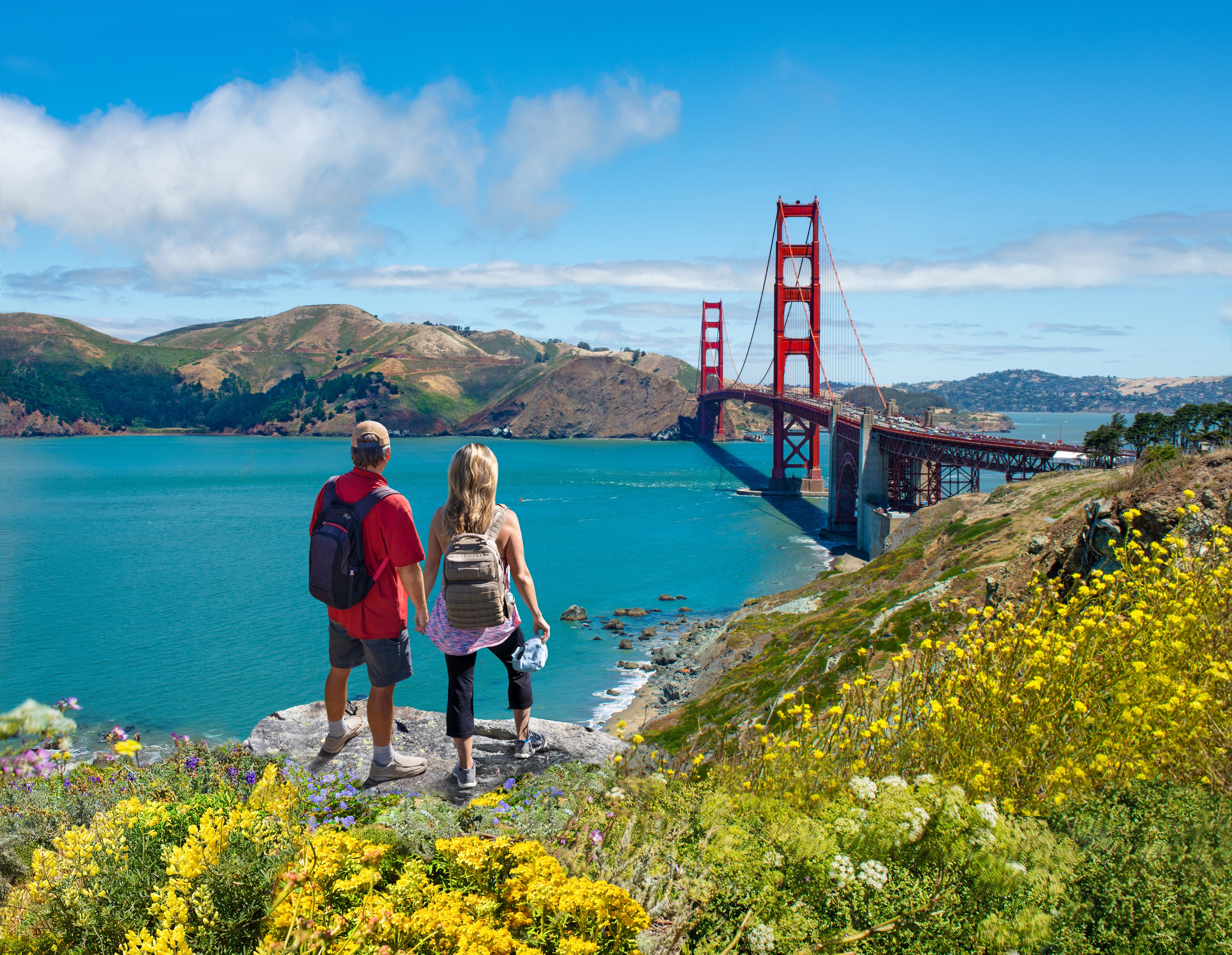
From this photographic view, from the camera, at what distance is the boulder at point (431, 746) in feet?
15.8

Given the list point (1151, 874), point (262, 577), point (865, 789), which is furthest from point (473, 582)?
point (262, 577)

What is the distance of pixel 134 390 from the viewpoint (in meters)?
181

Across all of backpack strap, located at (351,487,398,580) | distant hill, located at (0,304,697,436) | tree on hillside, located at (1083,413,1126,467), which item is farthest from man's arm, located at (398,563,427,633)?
distant hill, located at (0,304,697,436)

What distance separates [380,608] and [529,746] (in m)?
1.43

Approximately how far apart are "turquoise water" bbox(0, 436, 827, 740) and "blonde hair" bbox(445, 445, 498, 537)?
18822mm

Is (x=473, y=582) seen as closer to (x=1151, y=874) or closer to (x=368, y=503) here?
(x=368, y=503)

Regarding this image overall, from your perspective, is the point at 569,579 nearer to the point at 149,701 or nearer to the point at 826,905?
the point at 149,701

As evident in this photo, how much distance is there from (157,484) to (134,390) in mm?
125443

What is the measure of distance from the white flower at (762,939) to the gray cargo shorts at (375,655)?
2657mm

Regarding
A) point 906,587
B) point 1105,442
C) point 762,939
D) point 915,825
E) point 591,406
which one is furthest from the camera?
point 591,406

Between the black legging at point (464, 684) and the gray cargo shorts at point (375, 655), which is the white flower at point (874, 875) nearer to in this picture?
the black legging at point (464, 684)

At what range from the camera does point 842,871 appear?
2658 millimetres

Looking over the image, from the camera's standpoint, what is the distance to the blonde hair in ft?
14.3

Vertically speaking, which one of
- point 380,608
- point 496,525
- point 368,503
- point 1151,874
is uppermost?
point 368,503
